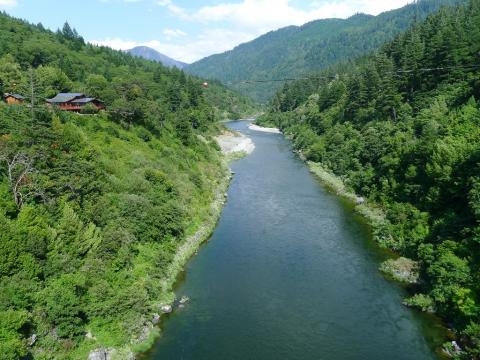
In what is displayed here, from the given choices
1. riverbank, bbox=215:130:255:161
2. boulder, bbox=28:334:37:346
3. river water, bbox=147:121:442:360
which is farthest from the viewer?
riverbank, bbox=215:130:255:161

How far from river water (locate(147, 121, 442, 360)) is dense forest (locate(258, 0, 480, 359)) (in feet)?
10.1

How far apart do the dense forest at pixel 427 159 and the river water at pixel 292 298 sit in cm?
306

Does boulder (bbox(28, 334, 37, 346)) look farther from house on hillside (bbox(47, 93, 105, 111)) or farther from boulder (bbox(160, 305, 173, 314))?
house on hillside (bbox(47, 93, 105, 111))

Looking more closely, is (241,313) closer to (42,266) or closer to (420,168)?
(42,266)

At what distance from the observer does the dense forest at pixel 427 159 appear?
3103 centimetres

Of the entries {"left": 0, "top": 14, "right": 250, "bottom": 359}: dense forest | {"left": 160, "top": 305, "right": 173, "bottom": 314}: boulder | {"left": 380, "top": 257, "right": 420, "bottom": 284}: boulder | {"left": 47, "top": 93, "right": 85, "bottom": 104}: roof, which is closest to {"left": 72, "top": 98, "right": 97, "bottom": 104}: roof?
{"left": 47, "top": 93, "right": 85, "bottom": 104}: roof

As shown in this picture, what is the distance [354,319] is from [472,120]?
2815cm

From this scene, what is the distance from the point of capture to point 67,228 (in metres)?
31.6

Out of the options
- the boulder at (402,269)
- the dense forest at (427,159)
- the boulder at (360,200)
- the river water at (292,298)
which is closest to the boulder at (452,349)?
the dense forest at (427,159)

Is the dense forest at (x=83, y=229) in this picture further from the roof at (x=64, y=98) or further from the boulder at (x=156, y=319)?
the roof at (x=64, y=98)

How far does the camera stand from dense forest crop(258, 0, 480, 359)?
31.0 meters

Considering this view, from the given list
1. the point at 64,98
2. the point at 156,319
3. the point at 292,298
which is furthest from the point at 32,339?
the point at 64,98

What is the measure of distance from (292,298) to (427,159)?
24.0 metres

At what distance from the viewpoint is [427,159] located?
45844 mm
